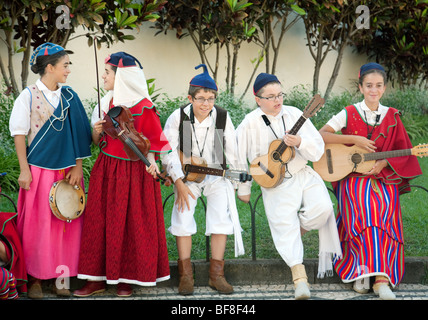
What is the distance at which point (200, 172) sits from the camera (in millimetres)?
4797

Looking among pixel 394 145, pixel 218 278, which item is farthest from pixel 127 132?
pixel 394 145

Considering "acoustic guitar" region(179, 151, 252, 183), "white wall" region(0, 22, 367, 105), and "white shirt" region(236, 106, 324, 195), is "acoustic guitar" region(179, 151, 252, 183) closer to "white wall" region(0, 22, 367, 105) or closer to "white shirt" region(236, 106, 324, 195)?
"white shirt" region(236, 106, 324, 195)

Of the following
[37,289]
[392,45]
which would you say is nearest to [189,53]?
[392,45]

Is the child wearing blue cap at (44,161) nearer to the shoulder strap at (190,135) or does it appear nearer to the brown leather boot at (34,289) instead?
the brown leather boot at (34,289)

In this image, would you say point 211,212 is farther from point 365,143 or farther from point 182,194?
point 365,143

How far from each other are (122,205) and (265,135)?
1.22 m

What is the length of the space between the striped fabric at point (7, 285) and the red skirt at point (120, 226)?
1.60 ft

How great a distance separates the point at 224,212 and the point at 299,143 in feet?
2.54

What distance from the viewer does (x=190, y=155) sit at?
192 inches

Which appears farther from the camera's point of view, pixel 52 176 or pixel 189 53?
pixel 189 53

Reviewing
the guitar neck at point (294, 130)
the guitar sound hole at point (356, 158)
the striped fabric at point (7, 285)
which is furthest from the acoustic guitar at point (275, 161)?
the striped fabric at point (7, 285)

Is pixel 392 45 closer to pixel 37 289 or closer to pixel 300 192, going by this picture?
pixel 300 192

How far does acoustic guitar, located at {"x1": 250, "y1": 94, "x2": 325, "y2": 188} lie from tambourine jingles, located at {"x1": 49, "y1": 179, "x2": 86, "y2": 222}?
1317mm

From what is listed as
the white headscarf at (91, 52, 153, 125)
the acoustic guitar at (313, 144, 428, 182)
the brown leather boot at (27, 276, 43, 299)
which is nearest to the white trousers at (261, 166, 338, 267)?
the acoustic guitar at (313, 144, 428, 182)
